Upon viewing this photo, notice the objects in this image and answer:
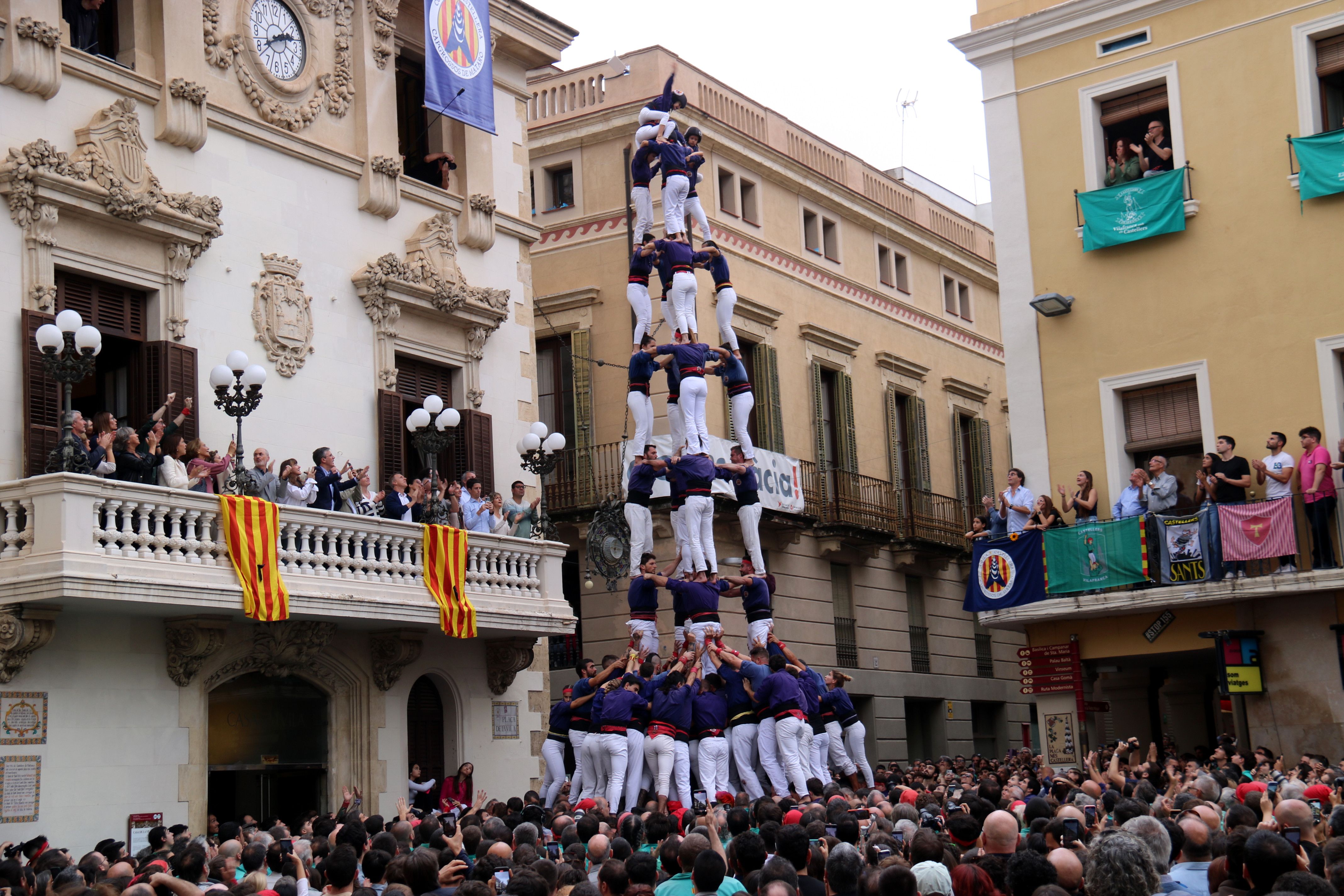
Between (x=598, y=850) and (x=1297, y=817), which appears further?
(x=598, y=850)

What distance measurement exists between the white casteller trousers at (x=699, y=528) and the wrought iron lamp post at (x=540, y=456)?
2852mm

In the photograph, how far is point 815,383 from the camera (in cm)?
3309

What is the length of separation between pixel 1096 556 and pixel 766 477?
25.8 feet

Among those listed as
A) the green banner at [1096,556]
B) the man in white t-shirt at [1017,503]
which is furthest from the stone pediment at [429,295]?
the green banner at [1096,556]

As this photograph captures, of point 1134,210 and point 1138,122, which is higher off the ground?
point 1138,122

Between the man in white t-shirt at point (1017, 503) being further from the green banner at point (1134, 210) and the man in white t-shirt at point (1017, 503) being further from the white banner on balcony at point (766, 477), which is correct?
the white banner on balcony at point (766, 477)

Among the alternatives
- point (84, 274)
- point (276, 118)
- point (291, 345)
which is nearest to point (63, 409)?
point (84, 274)

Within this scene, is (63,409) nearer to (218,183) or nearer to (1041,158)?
(218,183)

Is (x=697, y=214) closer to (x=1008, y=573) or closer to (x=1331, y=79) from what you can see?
(x=1008, y=573)

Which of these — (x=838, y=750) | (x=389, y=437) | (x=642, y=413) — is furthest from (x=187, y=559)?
(x=838, y=750)

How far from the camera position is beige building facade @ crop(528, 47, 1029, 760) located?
29781 mm

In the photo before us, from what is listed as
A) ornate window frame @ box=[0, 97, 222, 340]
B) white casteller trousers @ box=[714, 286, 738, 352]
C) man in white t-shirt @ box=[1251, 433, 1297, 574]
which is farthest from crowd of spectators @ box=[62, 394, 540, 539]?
man in white t-shirt @ box=[1251, 433, 1297, 574]

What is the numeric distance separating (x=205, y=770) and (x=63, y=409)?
188 inches

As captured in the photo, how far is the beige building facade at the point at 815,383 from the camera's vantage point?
29.8m
